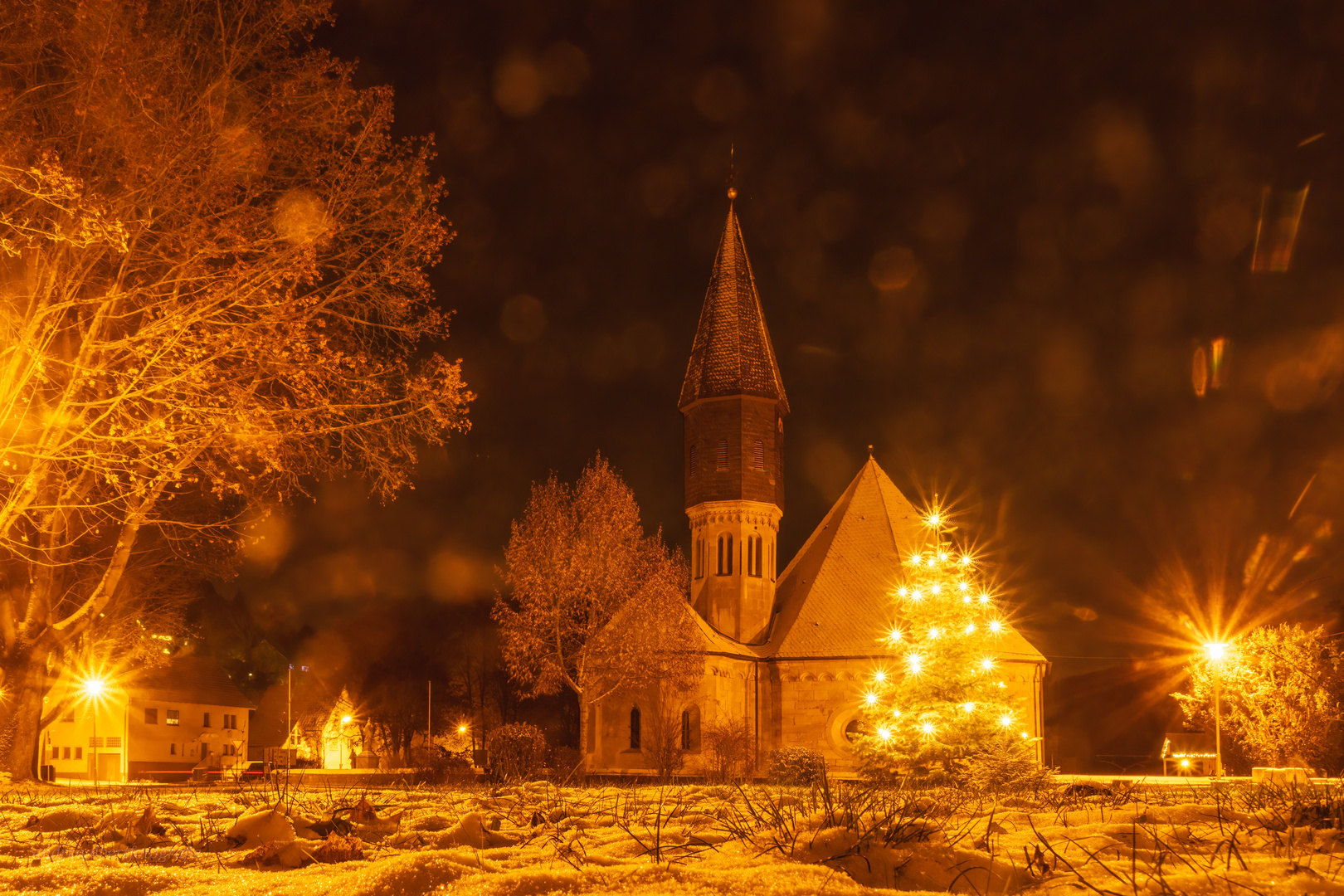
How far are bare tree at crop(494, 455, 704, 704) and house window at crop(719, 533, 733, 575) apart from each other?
33.2 ft

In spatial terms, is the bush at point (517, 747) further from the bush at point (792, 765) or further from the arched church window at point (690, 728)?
the arched church window at point (690, 728)

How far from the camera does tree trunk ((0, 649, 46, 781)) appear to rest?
522 inches

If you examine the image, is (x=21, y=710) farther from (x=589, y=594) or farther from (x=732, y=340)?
(x=732, y=340)

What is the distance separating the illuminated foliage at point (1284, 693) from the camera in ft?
115

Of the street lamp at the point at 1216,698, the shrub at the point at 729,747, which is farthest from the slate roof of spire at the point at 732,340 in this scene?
the street lamp at the point at 1216,698

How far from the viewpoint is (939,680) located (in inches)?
834

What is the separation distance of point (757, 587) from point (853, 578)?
13.4ft

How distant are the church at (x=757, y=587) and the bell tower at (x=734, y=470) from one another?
2.0 inches

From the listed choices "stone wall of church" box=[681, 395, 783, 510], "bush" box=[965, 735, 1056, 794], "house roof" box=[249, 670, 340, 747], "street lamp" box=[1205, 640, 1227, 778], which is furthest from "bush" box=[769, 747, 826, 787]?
"house roof" box=[249, 670, 340, 747]

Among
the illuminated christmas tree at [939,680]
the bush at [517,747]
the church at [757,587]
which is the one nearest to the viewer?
the illuminated christmas tree at [939,680]

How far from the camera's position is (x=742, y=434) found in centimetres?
4184

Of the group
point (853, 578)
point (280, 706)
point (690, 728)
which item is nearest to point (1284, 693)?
point (853, 578)

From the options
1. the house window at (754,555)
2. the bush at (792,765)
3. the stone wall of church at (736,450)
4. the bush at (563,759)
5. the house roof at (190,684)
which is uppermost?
the stone wall of church at (736,450)

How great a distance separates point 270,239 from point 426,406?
2225 millimetres
